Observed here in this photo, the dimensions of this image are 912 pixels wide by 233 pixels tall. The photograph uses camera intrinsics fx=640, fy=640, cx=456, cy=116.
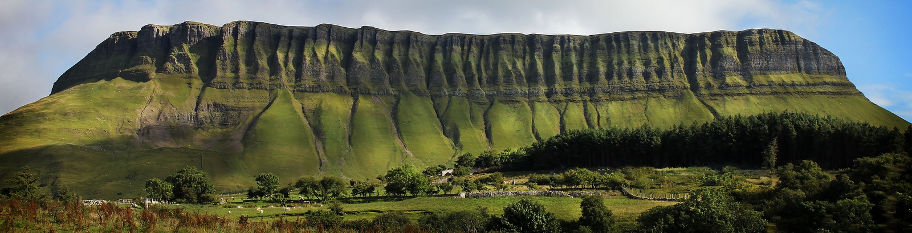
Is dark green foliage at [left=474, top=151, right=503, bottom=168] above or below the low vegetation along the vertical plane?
above

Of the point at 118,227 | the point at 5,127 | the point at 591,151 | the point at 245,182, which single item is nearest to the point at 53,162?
the point at 5,127

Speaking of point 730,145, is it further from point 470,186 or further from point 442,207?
point 442,207

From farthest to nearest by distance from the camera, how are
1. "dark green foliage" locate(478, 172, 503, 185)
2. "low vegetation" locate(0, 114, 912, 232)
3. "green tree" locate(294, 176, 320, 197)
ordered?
"green tree" locate(294, 176, 320, 197), "dark green foliage" locate(478, 172, 503, 185), "low vegetation" locate(0, 114, 912, 232)

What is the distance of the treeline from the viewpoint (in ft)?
389

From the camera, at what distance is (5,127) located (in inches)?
7830

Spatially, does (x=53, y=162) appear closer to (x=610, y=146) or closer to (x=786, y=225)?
(x=610, y=146)

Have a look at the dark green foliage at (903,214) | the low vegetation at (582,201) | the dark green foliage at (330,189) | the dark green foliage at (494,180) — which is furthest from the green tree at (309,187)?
the dark green foliage at (903,214)

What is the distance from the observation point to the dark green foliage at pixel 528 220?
64938 millimetres

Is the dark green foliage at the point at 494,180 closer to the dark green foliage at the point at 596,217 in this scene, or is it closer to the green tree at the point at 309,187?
the green tree at the point at 309,187

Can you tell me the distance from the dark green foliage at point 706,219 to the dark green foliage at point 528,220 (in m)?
9.22

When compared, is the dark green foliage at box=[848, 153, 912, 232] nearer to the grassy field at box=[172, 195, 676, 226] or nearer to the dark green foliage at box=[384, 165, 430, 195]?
the grassy field at box=[172, 195, 676, 226]

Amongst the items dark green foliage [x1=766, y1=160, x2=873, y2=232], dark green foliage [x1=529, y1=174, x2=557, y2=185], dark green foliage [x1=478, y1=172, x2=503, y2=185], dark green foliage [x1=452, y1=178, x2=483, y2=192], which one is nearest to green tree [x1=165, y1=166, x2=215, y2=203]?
dark green foliage [x1=452, y1=178, x2=483, y2=192]

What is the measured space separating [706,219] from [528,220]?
55.5 ft

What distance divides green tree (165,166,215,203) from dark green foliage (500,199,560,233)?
69185 mm
